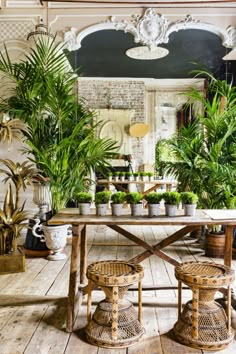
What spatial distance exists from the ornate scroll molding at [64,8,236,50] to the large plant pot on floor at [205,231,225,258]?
8.51 feet

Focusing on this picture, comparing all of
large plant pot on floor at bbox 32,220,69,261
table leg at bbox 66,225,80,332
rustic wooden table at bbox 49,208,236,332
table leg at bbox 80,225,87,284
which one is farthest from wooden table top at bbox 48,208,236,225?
large plant pot on floor at bbox 32,220,69,261

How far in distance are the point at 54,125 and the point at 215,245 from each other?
2.41 meters

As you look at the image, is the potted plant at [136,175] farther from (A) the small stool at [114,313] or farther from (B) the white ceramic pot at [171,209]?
(A) the small stool at [114,313]

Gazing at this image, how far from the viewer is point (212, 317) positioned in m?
2.32

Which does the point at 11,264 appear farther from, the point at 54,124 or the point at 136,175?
the point at 136,175

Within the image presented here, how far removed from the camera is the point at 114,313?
2256mm

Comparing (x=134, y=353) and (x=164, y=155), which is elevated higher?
(x=164, y=155)

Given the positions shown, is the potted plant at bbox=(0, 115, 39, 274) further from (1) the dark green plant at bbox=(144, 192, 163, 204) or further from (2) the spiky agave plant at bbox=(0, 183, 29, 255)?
(1) the dark green plant at bbox=(144, 192, 163, 204)

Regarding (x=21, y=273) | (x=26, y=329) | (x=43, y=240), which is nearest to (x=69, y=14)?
(x=43, y=240)

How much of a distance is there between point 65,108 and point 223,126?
1878mm

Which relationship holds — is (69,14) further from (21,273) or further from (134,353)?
(134,353)

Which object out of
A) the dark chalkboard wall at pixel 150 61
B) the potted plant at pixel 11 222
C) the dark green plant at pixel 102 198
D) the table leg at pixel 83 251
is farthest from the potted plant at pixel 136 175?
the dark green plant at pixel 102 198

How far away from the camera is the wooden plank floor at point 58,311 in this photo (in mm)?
2260

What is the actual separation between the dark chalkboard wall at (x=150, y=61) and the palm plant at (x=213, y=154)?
1350mm
